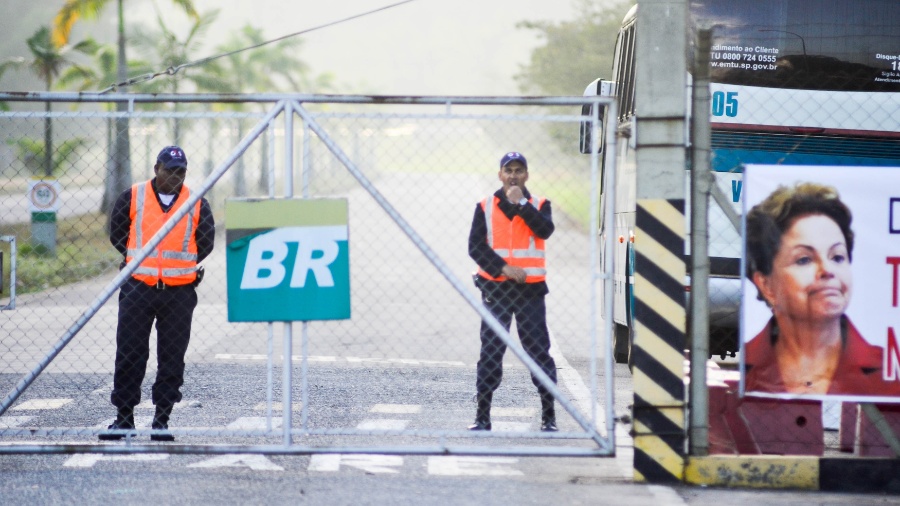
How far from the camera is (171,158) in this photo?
7.59 metres

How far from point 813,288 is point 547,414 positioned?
204 cm

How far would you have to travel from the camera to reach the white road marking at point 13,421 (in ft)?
27.1

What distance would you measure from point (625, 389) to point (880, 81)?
11.2 ft

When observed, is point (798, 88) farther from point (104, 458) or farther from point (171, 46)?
point (171, 46)

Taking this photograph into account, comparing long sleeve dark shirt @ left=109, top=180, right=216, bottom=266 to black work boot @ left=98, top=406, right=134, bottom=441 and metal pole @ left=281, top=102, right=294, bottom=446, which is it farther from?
metal pole @ left=281, top=102, right=294, bottom=446

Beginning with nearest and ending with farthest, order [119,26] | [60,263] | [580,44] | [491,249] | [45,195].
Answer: [491,249] < [45,195] < [60,263] < [119,26] < [580,44]

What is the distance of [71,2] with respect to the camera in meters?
30.8

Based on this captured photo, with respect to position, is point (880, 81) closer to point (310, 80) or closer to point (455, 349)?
point (455, 349)

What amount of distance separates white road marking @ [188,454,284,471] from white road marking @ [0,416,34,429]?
6.27ft

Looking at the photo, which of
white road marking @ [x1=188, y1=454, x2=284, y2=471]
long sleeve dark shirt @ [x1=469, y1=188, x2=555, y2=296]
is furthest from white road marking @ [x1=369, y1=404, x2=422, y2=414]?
white road marking @ [x1=188, y1=454, x2=284, y2=471]

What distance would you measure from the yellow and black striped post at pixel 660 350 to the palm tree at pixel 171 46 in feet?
117

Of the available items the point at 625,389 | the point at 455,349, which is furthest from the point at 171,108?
the point at 625,389

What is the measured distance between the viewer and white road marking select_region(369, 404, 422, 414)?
29.4 ft

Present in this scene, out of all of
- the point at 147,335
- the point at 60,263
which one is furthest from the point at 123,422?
the point at 60,263
